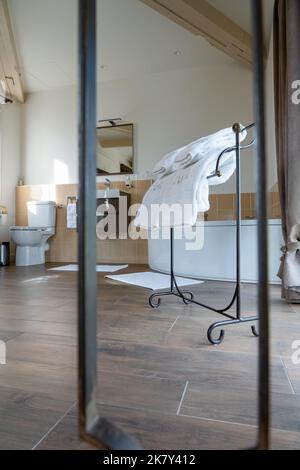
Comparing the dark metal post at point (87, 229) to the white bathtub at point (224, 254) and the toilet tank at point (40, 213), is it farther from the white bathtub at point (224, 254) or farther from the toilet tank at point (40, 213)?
the toilet tank at point (40, 213)

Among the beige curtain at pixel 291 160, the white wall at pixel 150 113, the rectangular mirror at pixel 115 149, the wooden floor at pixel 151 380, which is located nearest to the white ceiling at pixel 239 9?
the white wall at pixel 150 113

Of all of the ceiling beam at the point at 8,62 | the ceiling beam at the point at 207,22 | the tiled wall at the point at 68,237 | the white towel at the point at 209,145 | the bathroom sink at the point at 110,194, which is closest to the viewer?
the white towel at the point at 209,145

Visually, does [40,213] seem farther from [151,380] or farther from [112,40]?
[151,380]

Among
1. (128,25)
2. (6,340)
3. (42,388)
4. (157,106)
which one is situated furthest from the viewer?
(157,106)

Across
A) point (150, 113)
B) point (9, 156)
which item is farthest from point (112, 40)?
point (9, 156)

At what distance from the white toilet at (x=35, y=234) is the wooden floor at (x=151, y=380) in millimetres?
2319

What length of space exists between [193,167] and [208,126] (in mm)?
2584

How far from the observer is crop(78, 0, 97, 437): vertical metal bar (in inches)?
11.0

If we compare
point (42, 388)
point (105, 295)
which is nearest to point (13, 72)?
point (105, 295)

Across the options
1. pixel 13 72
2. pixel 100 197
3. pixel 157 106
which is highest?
pixel 13 72

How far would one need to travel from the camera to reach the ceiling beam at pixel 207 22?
7.79ft

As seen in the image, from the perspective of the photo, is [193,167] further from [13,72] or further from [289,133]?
[13,72]

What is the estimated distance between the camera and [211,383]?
744 mm

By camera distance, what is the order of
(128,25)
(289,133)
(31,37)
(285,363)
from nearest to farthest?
(285,363) < (289,133) < (128,25) < (31,37)
